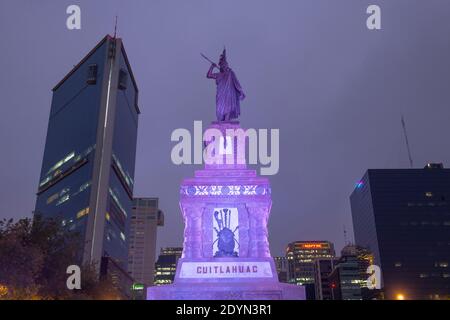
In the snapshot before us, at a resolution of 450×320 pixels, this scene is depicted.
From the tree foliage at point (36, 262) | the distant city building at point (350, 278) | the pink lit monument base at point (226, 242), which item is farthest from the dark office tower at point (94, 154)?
the distant city building at point (350, 278)

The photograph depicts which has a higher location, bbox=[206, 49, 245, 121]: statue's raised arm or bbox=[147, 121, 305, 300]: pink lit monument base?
bbox=[206, 49, 245, 121]: statue's raised arm

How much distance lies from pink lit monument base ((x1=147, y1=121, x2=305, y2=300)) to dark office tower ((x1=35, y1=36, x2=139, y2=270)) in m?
85.9

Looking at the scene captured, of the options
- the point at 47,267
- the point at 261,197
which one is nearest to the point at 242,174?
the point at 261,197

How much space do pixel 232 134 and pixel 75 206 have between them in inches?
3821

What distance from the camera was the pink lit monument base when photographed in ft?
98.9

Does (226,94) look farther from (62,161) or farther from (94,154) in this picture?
(62,161)

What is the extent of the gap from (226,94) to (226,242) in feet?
44.7

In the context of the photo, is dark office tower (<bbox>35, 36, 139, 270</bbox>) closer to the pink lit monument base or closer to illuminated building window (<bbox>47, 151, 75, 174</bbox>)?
illuminated building window (<bbox>47, 151, 75, 174</bbox>)

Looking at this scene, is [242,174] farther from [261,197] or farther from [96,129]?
[96,129]

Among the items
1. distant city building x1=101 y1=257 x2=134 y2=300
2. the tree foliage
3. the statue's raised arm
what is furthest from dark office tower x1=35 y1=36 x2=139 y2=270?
the statue's raised arm

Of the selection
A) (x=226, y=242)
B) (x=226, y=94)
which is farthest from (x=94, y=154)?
(x=226, y=242)

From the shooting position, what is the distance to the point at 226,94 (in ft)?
132

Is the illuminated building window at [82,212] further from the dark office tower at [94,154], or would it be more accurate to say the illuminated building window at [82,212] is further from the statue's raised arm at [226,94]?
A: the statue's raised arm at [226,94]
